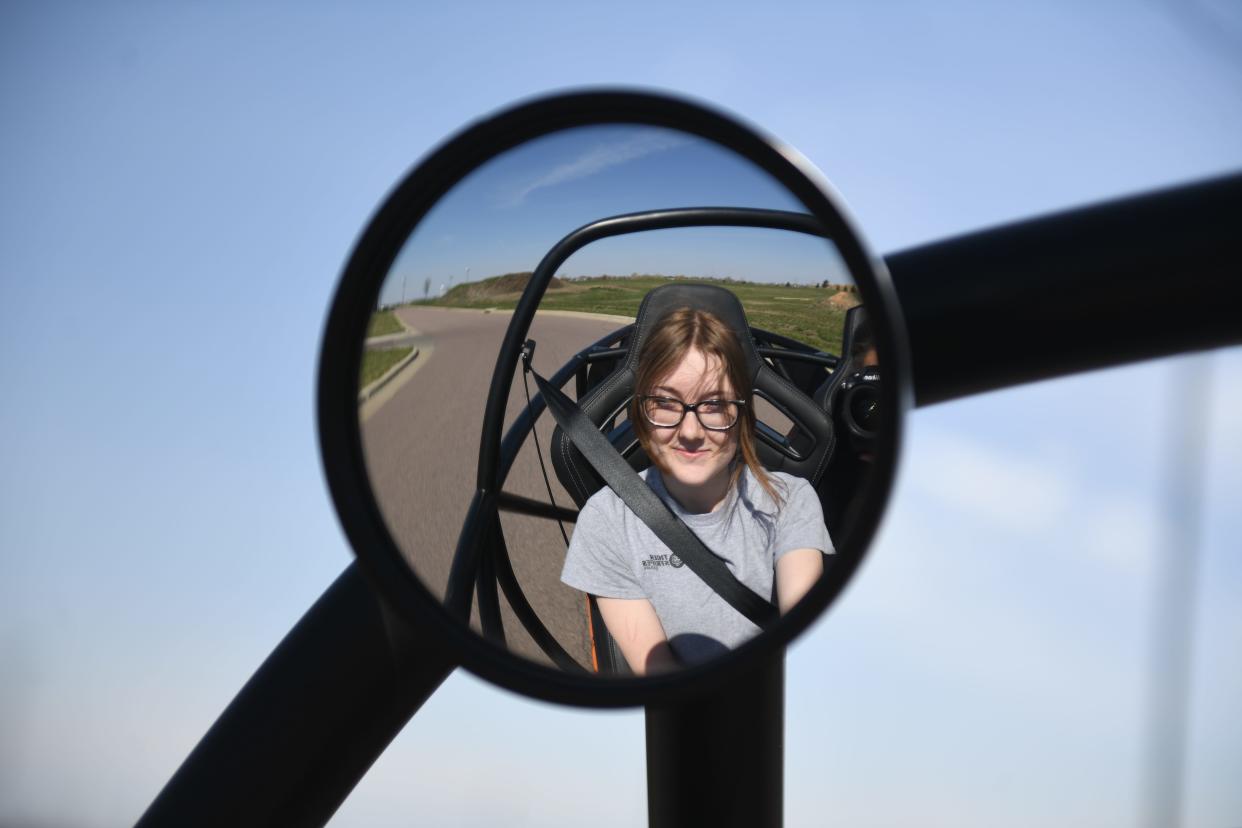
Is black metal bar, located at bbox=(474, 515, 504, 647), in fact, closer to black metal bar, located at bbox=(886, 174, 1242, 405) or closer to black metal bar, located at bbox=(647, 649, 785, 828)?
black metal bar, located at bbox=(647, 649, 785, 828)

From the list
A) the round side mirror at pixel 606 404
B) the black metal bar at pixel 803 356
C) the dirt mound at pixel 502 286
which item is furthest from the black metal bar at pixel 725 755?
the dirt mound at pixel 502 286

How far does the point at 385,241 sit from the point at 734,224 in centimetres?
73

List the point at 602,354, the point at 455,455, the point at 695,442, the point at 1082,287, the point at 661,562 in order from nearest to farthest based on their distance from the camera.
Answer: the point at 1082,287 → the point at 455,455 → the point at 661,562 → the point at 695,442 → the point at 602,354

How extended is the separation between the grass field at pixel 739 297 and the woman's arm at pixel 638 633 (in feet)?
2.16

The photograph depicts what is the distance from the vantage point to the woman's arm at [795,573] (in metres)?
1.88

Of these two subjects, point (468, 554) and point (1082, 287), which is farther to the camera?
point (468, 554)

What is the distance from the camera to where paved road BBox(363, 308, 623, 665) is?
1.66 m

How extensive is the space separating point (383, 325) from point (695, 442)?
85 cm

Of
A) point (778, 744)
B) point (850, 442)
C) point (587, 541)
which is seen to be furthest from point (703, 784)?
point (850, 442)

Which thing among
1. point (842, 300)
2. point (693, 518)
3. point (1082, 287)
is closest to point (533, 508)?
point (693, 518)

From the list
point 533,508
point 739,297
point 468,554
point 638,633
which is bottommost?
point 638,633

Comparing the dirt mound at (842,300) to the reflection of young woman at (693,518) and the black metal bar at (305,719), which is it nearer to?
the reflection of young woman at (693,518)

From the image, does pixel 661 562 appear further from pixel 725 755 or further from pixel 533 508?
pixel 725 755

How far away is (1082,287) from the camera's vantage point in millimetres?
1461
